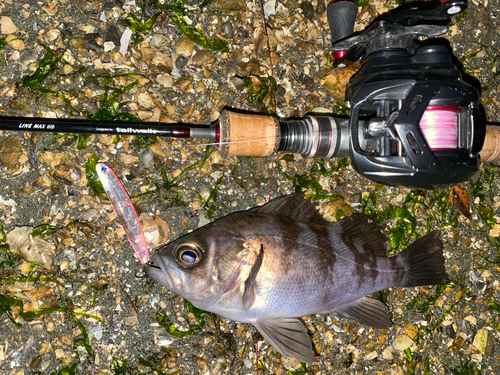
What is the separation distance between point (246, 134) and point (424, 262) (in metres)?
1.71

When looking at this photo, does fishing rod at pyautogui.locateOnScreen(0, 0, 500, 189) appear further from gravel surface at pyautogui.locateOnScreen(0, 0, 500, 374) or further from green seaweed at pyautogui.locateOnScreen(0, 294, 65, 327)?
green seaweed at pyautogui.locateOnScreen(0, 294, 65, 327)

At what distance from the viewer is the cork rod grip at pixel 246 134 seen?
2727mm

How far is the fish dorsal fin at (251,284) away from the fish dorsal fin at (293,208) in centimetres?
38

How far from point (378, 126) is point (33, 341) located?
288 centimetres

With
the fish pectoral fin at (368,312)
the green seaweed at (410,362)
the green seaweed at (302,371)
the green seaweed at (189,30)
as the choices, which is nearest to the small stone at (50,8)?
the green seaweed at (189,30)

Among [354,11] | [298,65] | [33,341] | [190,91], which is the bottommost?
[33,341]

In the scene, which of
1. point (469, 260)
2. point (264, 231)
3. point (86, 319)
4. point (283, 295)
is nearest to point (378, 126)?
point (264, 231)

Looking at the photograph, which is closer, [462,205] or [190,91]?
[190,91]

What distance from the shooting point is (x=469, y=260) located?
3.62 metres

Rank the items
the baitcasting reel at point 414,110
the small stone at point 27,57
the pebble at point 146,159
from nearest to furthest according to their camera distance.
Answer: the baitcasting reel at point 414,110 → the small stone at point 27,57 → the pebble at point 146,159

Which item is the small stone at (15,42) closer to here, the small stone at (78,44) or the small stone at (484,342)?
the small stone at (78,44)

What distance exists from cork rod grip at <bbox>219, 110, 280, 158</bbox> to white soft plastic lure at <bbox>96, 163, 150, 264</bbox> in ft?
2.88

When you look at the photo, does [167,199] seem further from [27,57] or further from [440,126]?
[440,126]

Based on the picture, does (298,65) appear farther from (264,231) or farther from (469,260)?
(469,260)
